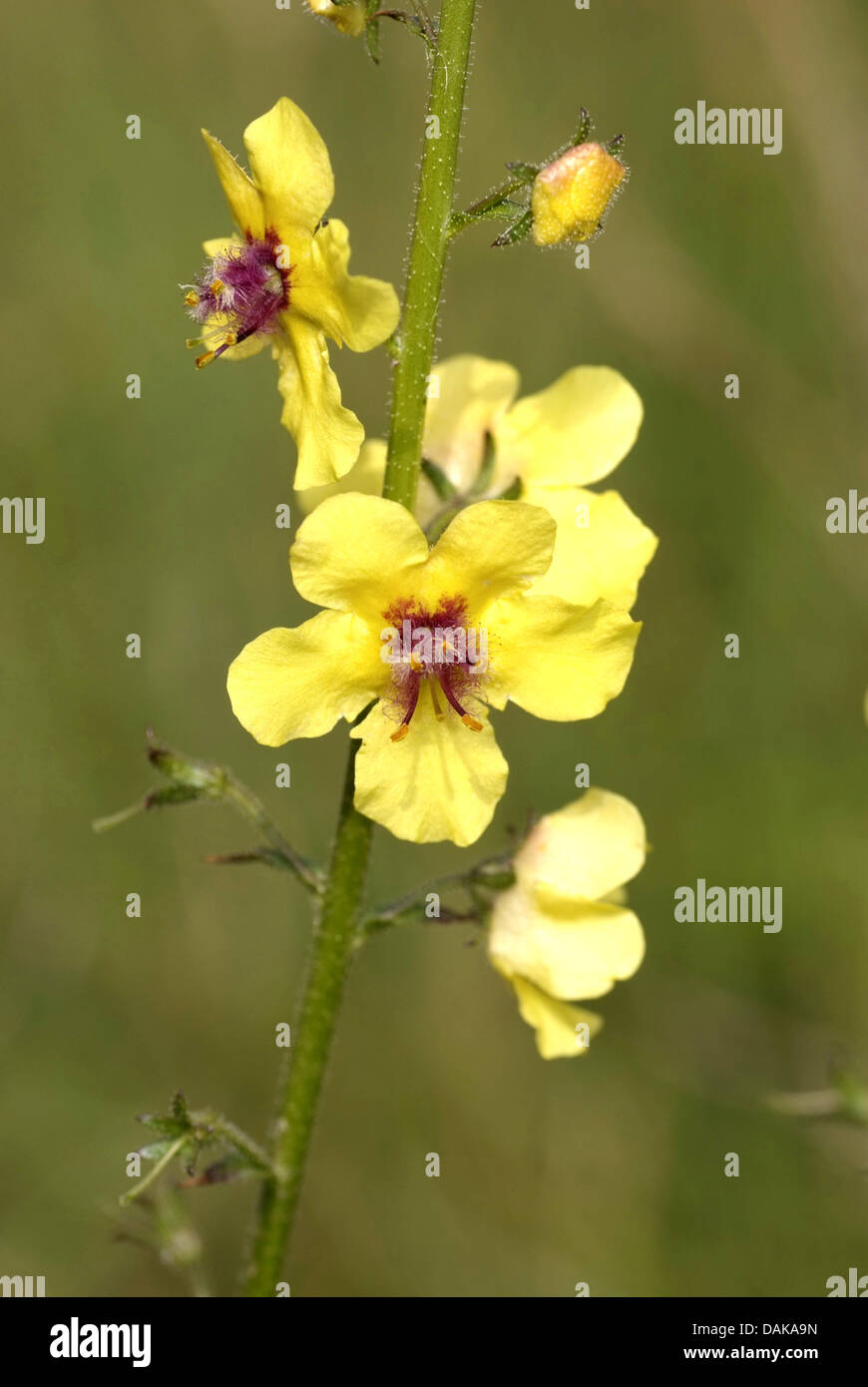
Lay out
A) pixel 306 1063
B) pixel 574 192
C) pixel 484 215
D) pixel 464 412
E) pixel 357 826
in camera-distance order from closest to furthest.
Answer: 1. pixel 574 192
2. pixel 484 215
3. pixel 357 826
4. pixel 306 1063
5. pixel 464 412

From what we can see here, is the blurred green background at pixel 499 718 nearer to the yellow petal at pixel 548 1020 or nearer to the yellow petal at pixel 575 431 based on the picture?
the yellow petal at pixel 548 1020

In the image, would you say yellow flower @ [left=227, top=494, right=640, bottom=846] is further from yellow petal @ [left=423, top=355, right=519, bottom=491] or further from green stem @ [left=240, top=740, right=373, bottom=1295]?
yellow petal @ [left=423, top=355, right=519, bottom=491]

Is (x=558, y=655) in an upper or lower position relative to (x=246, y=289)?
lower

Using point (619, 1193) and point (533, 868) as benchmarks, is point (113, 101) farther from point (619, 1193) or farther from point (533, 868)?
point (619, 1193)

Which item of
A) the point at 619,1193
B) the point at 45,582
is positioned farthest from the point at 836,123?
the point at 619,1193

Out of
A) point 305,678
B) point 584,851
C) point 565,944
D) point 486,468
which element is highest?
point 486,468

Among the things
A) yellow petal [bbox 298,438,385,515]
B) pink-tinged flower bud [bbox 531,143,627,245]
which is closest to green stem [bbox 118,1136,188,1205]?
yellow petal [bbox 298,438,385,515]

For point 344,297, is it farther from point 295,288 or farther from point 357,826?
point 357,826

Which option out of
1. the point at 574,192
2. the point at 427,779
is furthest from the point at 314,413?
the point at 427,779
